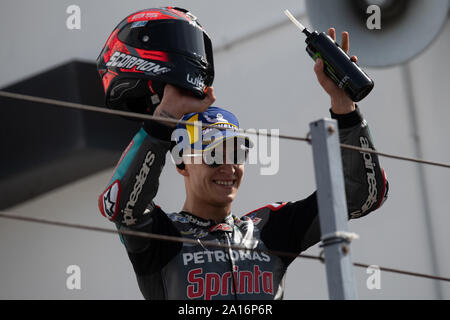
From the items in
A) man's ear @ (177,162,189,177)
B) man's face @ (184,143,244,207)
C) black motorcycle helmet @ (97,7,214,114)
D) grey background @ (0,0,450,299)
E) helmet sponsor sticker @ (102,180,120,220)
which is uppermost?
grey background @ (0,0,450,299)

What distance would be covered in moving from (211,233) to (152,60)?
0.60m

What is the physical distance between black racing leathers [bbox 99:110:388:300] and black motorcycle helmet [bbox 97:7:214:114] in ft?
0.83

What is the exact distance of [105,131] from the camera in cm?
697

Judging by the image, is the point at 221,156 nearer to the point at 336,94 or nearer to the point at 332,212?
the point at 336,94

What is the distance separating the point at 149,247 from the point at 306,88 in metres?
3.37

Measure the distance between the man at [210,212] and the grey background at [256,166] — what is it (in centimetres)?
252

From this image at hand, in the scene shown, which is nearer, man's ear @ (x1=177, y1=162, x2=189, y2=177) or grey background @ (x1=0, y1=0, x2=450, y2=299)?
man's ear @ (x1=177, y1=162, x2=189, y2=177)

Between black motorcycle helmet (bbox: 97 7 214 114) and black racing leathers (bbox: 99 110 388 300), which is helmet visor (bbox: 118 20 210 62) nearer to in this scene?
black motorcycle helmet (bbox: 97 7 214 114)

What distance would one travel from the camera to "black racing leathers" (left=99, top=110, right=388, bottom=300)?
2828 millimetres

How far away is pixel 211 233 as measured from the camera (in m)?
3.12

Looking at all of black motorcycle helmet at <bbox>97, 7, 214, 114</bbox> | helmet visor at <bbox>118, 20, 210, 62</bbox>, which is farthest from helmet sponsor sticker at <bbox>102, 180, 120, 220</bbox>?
helmet visor at <bbox>118, 20, 210, 62</bbox>

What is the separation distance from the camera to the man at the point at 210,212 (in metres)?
2.82

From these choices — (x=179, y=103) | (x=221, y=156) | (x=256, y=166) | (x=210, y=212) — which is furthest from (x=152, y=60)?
(x=256, y=166)
